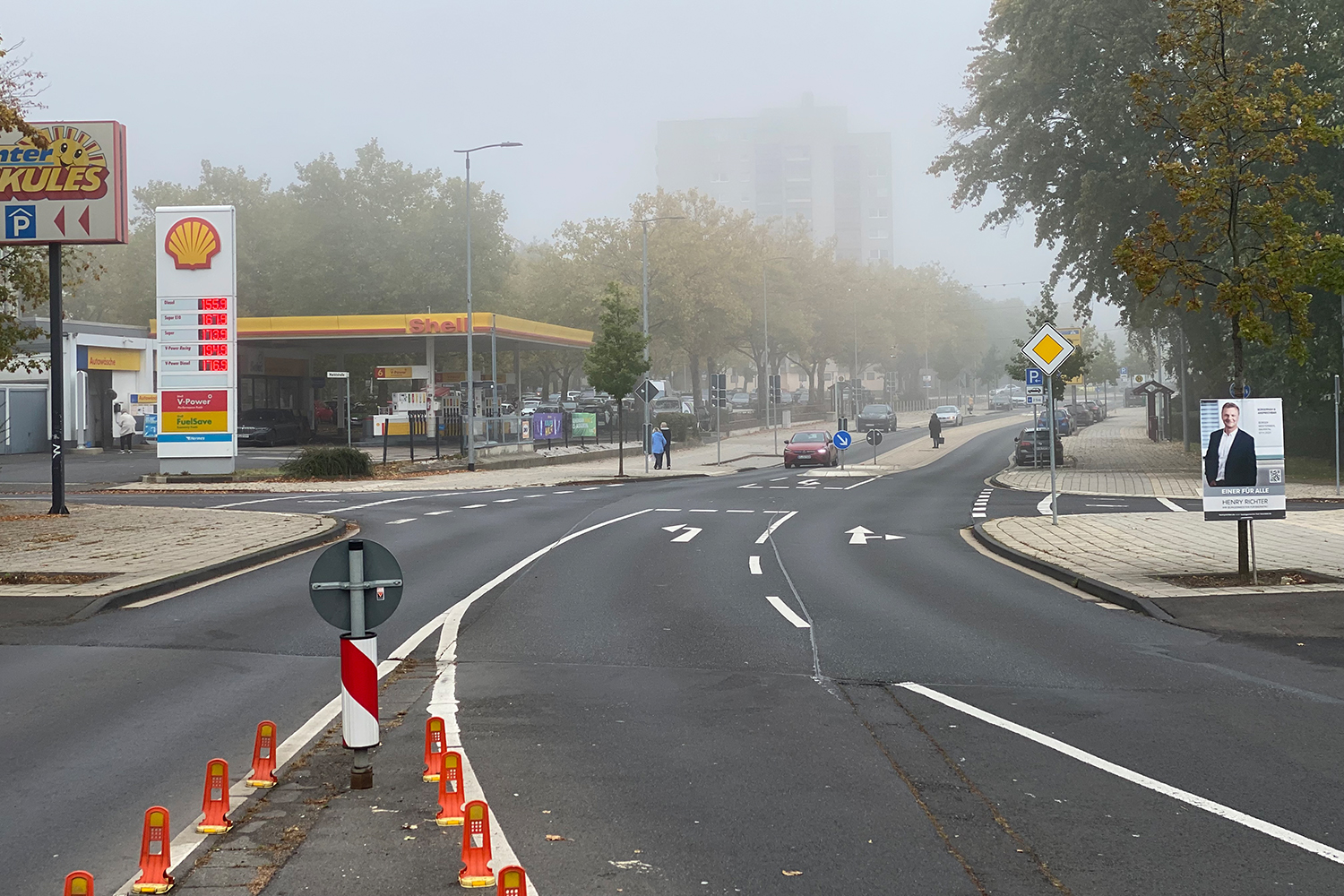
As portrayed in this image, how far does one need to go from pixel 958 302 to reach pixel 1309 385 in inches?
3791

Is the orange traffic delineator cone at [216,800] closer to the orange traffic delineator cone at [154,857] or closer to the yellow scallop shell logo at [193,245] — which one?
the orange traffic delineator cone at [154,857]

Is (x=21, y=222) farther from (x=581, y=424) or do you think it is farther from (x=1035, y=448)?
(x=581, y=424)

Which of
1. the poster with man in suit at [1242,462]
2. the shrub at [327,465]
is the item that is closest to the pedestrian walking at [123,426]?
the shrub at [327,465]

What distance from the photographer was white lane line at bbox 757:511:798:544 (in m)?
20.5

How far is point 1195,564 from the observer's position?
14.9 metres

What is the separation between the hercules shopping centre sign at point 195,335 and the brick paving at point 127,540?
9.78 meters

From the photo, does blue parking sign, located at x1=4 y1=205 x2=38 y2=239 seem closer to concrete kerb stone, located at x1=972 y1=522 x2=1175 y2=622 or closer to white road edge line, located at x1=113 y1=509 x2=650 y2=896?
white road edge line, located at x1=113 y1=509 x2=650 y2=896

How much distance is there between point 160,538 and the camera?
18.3 meters

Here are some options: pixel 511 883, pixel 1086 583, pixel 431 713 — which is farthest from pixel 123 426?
pixel 511 883

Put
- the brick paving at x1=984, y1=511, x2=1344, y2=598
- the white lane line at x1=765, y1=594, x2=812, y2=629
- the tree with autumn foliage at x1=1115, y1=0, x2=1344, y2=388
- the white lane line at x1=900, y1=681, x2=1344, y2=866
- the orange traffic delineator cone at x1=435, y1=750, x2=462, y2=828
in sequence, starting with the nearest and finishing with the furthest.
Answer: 1. the white lane line at x1=900, y1=681, x2=1344, y2=866
2. the orange traffic delineator cone at x1=435, y1=750, x2=462, y2=828
3. the white lane line at x1=765, y1=594, x2=812, y2=629
4. the tree with autumn foliage at x1=1115, y1=0, x2=1344, y2=388
5. the brick paving at x1=984, y1=511, x2=1344, y2=598

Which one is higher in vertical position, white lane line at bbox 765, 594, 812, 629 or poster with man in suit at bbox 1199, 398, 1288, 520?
poster with man in suit at bbox 1199, 398, 1288, 520

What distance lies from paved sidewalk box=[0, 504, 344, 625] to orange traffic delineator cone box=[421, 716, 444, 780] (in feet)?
22.1

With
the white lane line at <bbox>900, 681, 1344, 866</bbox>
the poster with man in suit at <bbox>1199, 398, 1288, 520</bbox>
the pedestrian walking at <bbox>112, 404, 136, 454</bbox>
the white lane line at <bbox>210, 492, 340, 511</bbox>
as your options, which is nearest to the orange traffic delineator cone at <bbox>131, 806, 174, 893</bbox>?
the white lane line at <bbox>900, 681, 1344, 866</bbox>

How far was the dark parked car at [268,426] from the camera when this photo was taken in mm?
52125
